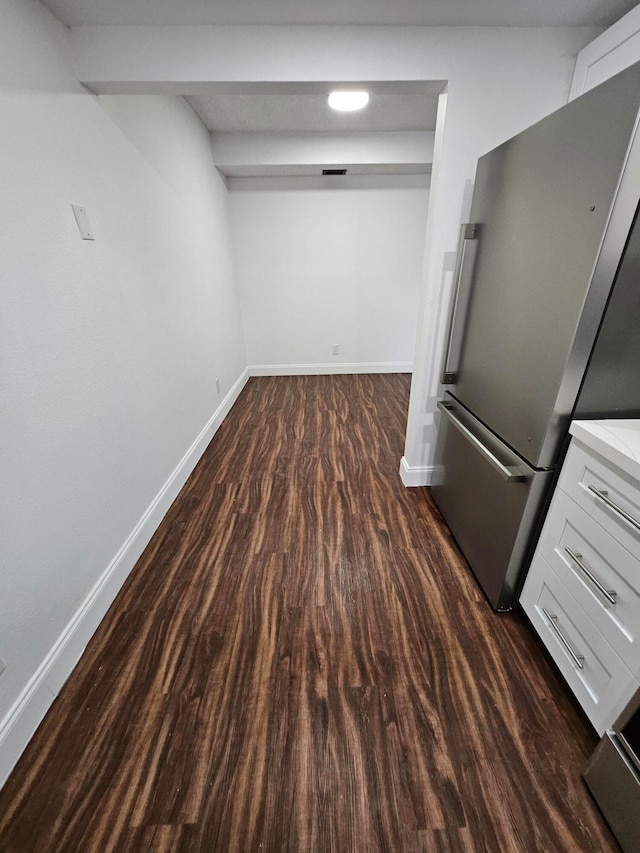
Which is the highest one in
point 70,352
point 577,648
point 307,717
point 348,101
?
point 348,101

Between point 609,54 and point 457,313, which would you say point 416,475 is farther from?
point 609,54

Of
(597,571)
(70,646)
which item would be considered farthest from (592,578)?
(70,646)

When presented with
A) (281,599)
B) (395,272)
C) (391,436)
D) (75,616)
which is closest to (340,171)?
(395,272)

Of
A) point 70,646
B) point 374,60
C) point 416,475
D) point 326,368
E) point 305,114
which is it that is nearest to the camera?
point 70,646

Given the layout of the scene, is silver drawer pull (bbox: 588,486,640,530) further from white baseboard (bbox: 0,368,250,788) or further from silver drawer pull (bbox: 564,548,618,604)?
white baseboard (bbox: 0,368,250,788)

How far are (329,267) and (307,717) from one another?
156 inches

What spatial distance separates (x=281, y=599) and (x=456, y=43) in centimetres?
245

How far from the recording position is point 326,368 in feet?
14.1

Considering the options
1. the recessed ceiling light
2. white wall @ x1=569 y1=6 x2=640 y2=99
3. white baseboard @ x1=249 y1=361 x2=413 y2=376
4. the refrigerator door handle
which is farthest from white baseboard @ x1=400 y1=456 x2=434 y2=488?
the recessed ceiling light

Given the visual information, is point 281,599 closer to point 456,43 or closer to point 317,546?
point 317,546

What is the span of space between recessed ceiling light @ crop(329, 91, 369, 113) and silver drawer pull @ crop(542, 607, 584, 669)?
313cm

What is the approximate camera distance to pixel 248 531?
70.7 inches

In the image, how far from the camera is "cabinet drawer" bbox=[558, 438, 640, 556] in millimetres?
807

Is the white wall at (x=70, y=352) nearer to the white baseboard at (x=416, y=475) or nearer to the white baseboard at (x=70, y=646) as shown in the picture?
the white baseboard at (x=70, y=646)
